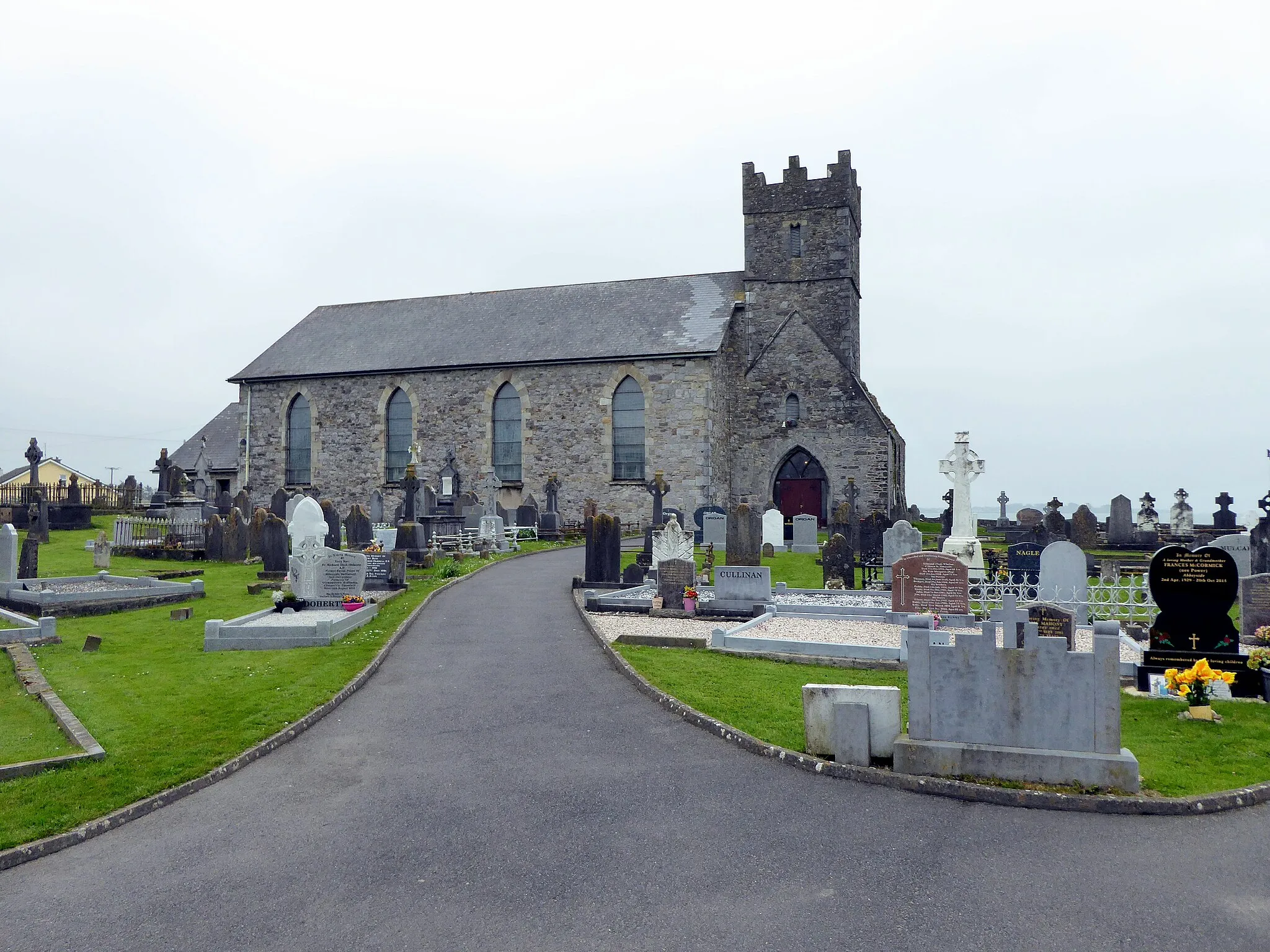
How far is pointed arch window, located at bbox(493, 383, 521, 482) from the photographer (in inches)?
1300

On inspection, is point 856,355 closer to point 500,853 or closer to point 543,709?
point 543,709

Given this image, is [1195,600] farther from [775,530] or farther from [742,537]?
[775,530]

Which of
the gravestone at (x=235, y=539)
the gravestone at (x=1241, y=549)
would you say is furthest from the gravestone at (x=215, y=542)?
the gravestone at (x=1241, y=549)

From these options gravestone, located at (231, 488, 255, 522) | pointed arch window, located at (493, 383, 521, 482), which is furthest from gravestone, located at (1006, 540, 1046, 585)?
gravestone, located at (231, 488, 255, 522)

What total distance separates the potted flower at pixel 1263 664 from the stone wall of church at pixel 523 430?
2153 cm

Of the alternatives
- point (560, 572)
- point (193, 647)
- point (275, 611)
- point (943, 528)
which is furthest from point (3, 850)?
point (943, 528)

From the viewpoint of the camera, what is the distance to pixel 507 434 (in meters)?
33.2

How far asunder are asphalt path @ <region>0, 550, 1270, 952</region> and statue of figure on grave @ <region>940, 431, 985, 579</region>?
1209 centimetres

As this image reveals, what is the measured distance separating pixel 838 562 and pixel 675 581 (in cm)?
415

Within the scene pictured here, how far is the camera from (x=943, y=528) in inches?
912

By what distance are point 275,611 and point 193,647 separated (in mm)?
1772

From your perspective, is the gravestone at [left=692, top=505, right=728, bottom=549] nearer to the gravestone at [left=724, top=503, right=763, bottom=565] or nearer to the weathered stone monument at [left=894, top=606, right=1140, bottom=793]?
the gravestone at [left=724, top=503, right=763, bottom=565]

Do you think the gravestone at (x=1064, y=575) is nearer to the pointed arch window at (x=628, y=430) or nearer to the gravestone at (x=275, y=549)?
the gravestone at (x=275, y=549)

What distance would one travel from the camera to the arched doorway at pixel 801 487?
31.0 meters
